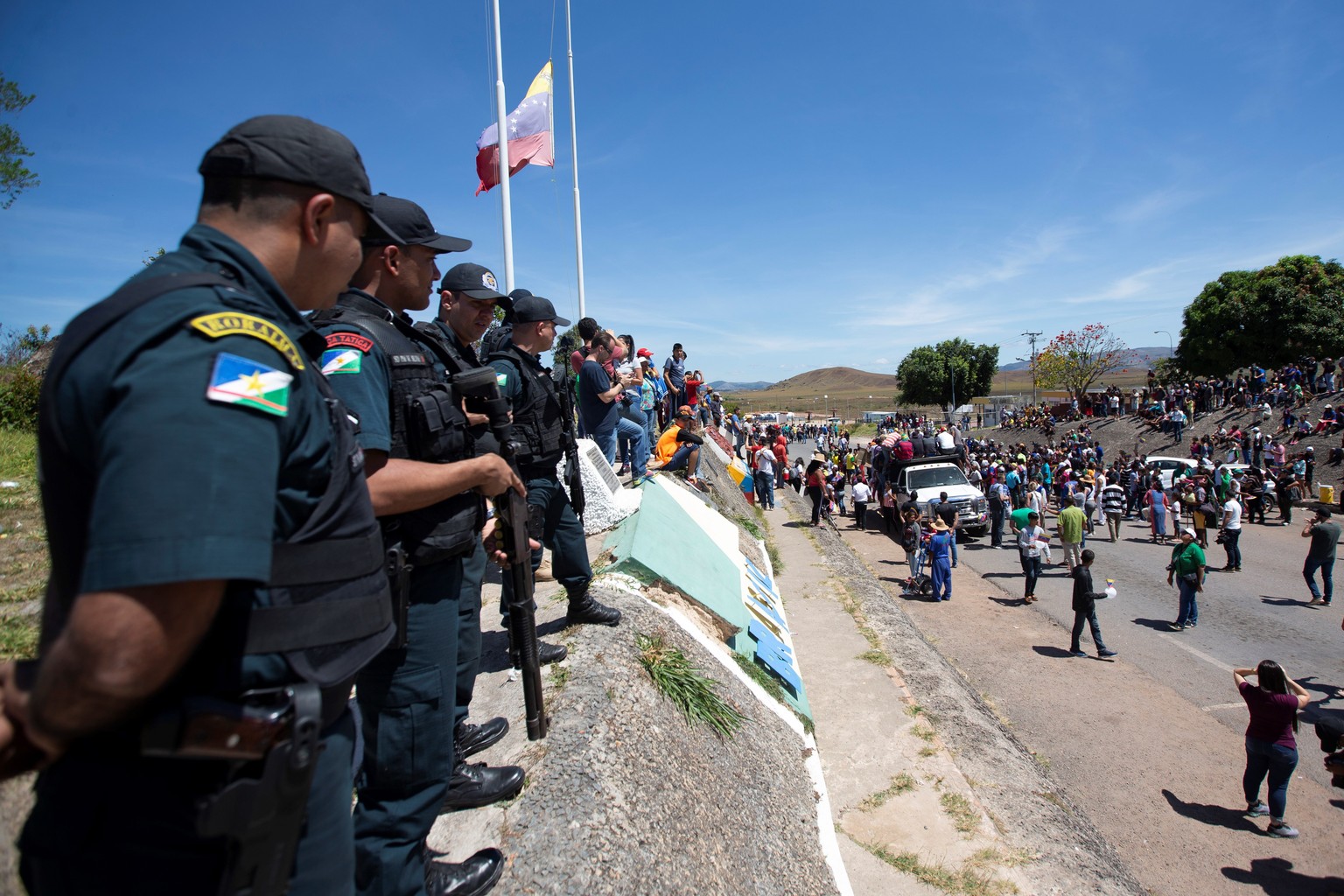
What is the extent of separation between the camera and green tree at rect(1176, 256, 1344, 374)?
38.3 m

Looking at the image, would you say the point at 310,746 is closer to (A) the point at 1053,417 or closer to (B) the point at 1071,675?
(B) the point at 1071,675

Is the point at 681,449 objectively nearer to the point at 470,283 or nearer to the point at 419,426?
the point at 470,283

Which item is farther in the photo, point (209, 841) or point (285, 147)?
point (285, 147)

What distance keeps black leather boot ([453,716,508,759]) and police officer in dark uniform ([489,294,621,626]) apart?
2.08ft

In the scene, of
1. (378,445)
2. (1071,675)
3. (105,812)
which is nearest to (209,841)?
(105,812)

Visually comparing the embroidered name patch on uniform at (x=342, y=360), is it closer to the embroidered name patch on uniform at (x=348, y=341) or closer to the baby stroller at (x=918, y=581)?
the embroidered name patch on uniform at (x=348, y=341)

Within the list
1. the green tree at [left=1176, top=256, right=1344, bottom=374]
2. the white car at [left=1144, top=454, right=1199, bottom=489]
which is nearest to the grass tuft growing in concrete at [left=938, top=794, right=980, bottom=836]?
the white car at [left=1144, top=454, right=1199, bottom=489]

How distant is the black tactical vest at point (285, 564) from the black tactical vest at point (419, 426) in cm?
83

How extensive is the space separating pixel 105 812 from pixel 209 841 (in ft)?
0.52

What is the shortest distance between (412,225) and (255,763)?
198cm

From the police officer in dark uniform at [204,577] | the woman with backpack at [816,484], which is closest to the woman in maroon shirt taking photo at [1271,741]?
the police officer in dark uniform at [204,577]

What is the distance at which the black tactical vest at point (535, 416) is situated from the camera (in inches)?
153

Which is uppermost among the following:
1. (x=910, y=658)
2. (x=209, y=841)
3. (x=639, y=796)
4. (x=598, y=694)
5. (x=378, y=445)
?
(x=378, y=445)

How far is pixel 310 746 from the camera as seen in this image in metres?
1.22
